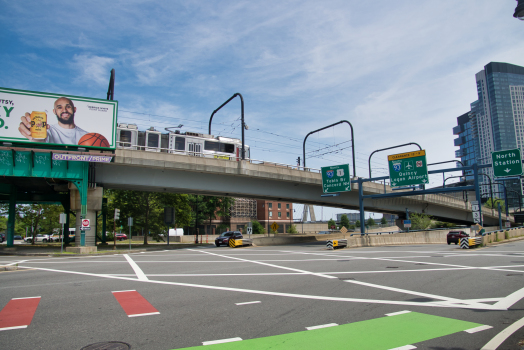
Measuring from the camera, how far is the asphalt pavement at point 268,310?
5.15 metres

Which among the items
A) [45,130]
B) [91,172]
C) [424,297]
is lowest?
[424,297]

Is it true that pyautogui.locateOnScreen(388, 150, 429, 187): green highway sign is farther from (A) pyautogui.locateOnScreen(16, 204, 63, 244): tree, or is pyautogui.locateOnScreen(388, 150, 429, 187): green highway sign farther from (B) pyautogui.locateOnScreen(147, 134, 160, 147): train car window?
(A) pyautogui.locateOnScreen(16, 204, 63, 244): tree

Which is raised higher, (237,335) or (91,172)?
(91,172)

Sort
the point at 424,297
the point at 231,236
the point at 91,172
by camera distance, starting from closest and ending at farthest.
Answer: the point at 424,297
the point at 91,172
the point at 231,236

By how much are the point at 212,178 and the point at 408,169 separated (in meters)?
17.1

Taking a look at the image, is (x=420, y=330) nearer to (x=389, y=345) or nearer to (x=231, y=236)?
(x=389, y=345)

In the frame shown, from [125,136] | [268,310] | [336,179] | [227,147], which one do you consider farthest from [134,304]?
[336,179]

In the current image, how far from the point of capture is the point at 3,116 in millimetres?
24484

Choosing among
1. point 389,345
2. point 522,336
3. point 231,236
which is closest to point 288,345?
point 389,345

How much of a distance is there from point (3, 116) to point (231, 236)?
791 inches

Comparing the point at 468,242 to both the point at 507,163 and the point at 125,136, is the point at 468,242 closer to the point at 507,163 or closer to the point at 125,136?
the point at 507,163

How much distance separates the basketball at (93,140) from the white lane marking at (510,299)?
Answer: 84.3 ft

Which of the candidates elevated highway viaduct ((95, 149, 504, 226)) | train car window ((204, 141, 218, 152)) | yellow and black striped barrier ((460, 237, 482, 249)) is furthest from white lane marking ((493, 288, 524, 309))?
train car window ((204, 141, 218, 152))

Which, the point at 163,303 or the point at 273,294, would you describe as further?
the point at 273,294
